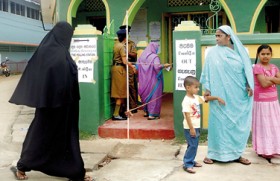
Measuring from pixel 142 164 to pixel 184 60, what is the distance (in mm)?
1892

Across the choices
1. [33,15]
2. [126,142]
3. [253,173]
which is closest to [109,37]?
[126,142]

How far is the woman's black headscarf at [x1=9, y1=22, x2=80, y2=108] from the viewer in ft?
13.3

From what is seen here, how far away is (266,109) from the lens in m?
4.78

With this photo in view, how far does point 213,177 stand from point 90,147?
2.25m

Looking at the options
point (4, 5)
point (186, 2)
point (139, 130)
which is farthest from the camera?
point (4, 5)

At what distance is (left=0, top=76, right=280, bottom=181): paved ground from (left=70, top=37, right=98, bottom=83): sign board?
1137mm

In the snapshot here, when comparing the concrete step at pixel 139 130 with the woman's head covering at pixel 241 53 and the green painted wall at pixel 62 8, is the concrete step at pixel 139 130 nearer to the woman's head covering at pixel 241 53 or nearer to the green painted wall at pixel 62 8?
the woman's head covering at pixel 241 53

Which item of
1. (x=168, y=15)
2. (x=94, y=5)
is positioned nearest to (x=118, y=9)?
(x=168, y=15)

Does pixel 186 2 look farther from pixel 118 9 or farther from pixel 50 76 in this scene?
pixel 50 76

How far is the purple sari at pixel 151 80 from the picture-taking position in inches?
269

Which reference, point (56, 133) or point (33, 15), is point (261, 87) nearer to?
point (56, 133)

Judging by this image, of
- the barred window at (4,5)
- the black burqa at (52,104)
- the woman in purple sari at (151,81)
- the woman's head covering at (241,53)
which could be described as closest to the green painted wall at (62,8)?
the woman in purple sari at (151,81)

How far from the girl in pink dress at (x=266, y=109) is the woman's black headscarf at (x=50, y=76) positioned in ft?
7.63

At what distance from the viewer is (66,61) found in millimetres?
4133
